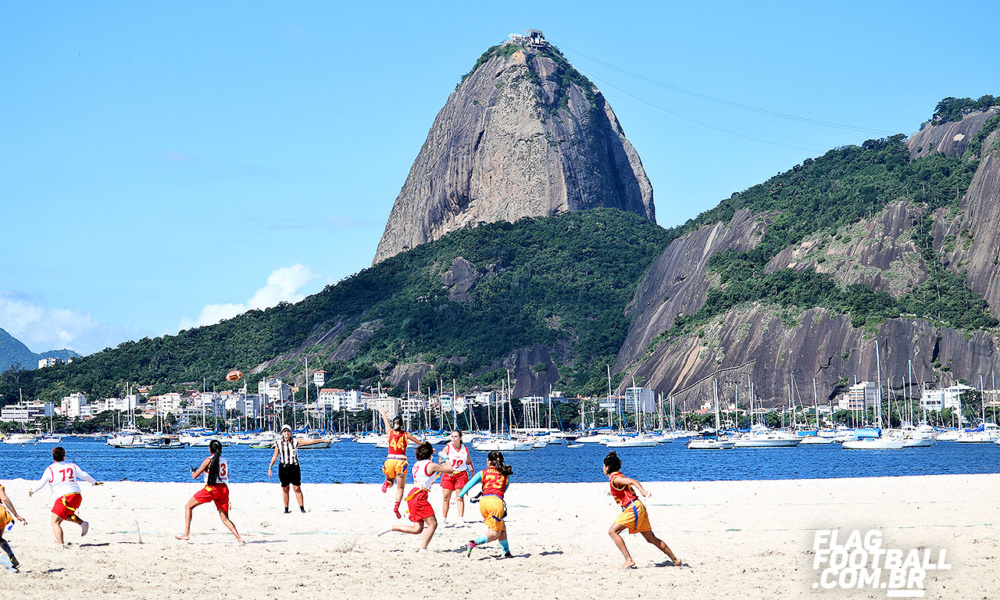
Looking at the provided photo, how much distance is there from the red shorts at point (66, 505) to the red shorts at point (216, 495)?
2080 millimetres

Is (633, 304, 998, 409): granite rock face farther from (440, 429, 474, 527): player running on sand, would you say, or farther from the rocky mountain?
(440, 429, 474, 527): player running on sand

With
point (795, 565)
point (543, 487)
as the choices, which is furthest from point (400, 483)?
point (543, 487)

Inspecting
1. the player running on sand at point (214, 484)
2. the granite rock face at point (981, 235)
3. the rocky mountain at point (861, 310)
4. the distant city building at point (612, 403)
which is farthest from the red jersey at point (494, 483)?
the distant city building at point (612, 403)

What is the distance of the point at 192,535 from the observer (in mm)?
22047

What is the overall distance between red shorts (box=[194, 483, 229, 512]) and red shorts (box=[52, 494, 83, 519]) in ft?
6.82

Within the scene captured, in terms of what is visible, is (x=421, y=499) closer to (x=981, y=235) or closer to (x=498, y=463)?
(x=498, y=463)

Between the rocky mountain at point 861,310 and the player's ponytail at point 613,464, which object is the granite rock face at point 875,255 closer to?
the rocky mountain at point 861,310

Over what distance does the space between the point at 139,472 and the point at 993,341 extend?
390ft

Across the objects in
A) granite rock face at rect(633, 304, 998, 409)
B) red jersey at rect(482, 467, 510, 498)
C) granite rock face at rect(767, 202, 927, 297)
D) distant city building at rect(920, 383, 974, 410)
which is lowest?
distant city building at rect(920, 383, 974, 410)

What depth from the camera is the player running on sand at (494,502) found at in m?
18.5

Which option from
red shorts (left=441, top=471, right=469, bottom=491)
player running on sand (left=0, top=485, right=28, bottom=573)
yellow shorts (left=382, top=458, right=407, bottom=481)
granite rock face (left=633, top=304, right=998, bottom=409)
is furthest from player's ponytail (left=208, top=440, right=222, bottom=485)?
granite rock face (left=633, top=304, right=998, bottom=409)

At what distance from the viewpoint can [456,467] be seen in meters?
22.2

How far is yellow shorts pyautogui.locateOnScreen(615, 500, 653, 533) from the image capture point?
56.6 feet

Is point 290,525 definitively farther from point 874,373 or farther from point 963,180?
point 963,180
